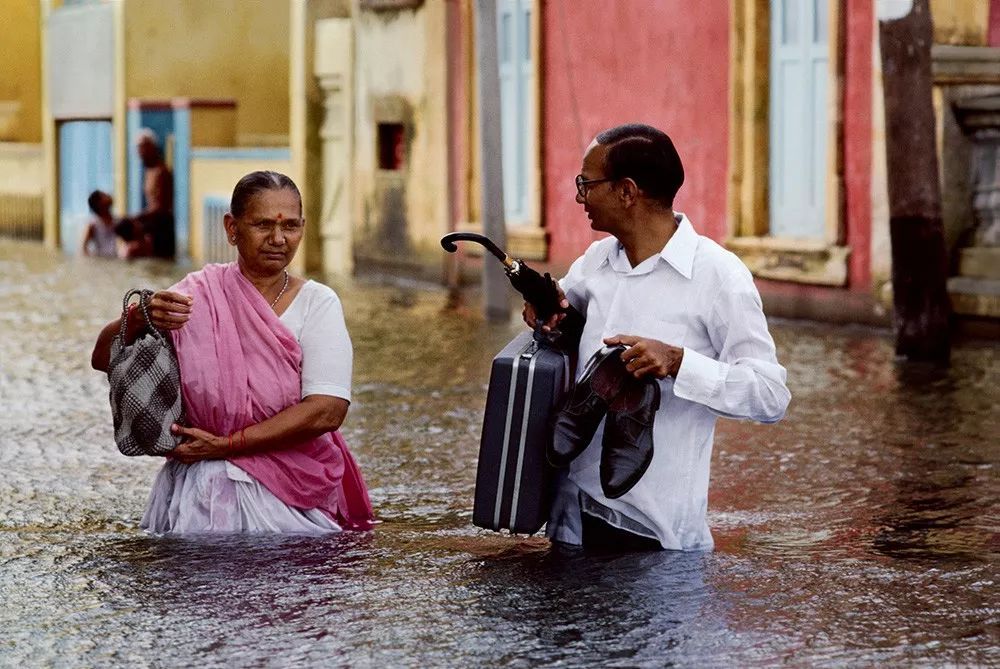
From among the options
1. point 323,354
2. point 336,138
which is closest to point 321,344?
point 323,354

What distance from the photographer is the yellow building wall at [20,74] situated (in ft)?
120

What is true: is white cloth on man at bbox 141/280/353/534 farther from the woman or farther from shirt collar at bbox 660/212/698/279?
shirt collar at bbox 660/212/698/279

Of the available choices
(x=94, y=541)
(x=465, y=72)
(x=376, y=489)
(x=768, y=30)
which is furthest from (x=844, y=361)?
(x=465, y=72)

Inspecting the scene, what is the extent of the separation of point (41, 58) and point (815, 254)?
76.7 feet

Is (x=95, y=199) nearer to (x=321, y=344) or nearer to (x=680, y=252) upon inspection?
(x=321, y=344)

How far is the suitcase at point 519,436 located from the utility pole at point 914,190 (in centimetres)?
769

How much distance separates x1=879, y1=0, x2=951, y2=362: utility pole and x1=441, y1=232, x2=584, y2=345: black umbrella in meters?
7.54

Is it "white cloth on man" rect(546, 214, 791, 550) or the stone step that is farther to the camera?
the stone step

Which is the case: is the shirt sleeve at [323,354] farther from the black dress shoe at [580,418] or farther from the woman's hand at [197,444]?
the black dress shoe at [580,418]

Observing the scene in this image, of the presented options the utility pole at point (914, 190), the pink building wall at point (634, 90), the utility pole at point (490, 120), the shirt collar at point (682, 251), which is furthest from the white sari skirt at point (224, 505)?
the pink building wall at point (634, 90)

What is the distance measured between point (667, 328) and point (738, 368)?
10.4 inches

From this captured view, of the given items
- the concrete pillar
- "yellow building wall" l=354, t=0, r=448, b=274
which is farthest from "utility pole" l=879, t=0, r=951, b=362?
the concrete pillar

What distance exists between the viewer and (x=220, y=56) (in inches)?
1160

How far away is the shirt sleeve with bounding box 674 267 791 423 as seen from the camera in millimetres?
5629
